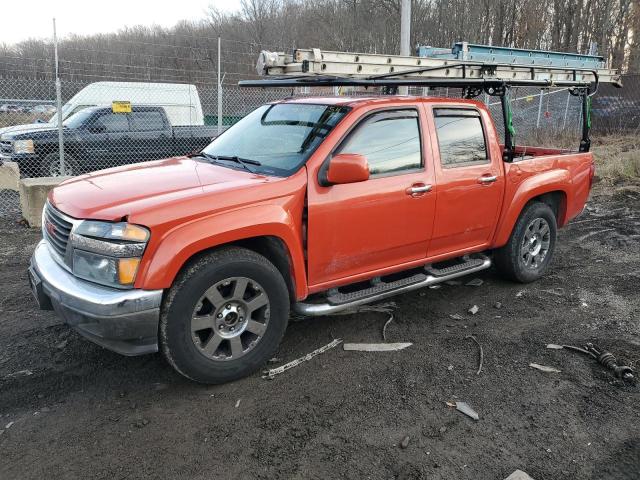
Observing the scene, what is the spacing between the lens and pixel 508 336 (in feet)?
14.0

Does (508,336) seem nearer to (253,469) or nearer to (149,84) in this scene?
(253,469)

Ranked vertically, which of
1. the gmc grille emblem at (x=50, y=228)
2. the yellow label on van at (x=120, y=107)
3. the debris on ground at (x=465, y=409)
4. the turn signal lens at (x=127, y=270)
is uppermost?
the yellow label on van at (x=120, y=107)

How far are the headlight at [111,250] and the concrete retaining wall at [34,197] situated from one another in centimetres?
472

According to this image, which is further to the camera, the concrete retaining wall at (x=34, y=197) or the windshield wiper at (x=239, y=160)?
the concrete retaining wall at (x=34, y=197)

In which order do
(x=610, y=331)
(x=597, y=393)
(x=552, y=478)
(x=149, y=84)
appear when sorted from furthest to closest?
(x=149, y=84) → (x=610, y=331) → (x=597, y=393) → (x=552, y=478)

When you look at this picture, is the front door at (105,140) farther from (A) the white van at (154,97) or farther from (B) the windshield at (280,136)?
(B) the windshield at (280,136)

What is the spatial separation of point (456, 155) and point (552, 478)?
2.71 meters

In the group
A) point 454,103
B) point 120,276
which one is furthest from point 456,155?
point 120,276

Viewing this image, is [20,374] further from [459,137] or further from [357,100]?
[459,137]

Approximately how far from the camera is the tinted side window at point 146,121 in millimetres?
11523

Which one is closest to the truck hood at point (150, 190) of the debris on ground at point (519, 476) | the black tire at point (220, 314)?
the black tire at point (220, 314)

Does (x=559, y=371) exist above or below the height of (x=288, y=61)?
below

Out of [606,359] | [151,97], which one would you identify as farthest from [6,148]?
[606,359]

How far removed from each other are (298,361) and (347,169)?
1.43 metres
